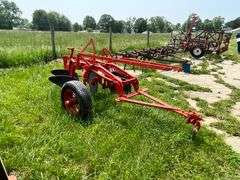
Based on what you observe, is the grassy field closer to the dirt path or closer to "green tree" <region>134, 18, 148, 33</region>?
the dirt path

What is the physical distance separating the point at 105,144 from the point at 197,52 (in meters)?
14.6

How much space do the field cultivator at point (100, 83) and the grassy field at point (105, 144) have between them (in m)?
0.24

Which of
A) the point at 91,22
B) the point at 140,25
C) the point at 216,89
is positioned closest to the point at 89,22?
the point at 91,22

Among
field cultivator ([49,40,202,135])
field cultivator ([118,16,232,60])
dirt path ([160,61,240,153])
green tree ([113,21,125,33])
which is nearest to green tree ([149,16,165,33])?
green tree ([113,21,125,33])

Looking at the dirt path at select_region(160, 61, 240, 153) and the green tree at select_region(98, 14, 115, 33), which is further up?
the dirt path at select_region(160, 61, 240, 153)

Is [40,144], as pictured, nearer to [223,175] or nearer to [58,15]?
[223,175]

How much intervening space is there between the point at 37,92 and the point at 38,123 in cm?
191

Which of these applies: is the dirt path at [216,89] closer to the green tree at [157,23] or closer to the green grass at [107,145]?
the green grass at [107,145]

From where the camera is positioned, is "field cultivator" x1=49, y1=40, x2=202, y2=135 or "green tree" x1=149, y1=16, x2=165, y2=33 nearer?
"field cultivator" x1=49, y1=40, x2=202, y2=135

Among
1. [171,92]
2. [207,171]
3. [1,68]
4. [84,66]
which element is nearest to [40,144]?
[207,171]

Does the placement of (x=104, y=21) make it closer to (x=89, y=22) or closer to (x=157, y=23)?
(x=89, y=22)

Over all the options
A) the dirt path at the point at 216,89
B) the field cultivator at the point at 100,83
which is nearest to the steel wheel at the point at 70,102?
the field cultivator at the point at 100,83

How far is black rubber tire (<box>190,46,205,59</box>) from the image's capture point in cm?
1867

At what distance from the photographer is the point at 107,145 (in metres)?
5.12
